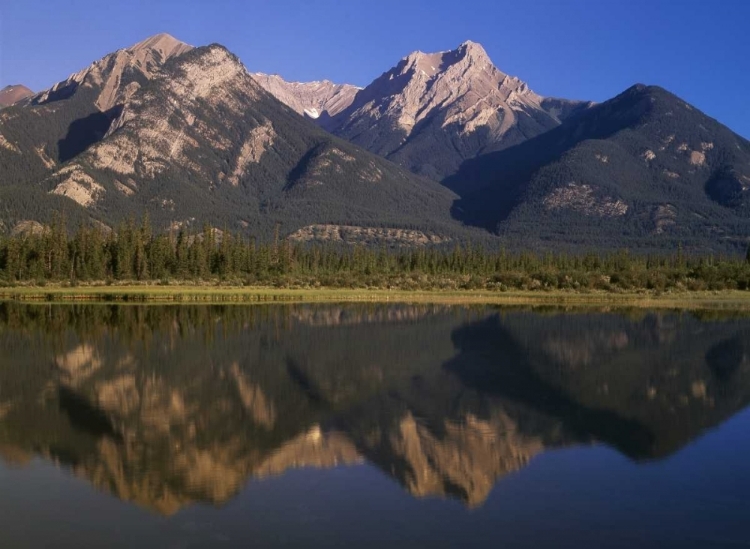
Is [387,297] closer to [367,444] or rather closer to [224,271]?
[224,271]

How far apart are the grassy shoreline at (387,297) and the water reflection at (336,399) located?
30334mm

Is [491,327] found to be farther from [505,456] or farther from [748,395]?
[505,456]

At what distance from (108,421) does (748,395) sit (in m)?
23.2

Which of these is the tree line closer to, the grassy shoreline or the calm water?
the grassy shoreline

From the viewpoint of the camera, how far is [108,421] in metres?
27.2

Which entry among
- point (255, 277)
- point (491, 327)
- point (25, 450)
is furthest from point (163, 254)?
point (25, 450)

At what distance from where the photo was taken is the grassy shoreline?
88125 millimetres

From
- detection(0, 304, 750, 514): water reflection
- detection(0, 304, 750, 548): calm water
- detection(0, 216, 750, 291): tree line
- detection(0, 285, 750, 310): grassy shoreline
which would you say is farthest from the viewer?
detection(0, 216, 750, 291): tree line

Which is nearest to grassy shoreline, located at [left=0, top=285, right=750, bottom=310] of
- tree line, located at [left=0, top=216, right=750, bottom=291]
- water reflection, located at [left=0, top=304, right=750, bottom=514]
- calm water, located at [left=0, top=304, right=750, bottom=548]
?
tree line, located at [left=0, top=216, right=750, bottom=291]

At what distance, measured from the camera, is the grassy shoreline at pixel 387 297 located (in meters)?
88.1

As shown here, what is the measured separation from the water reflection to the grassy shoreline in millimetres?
30334

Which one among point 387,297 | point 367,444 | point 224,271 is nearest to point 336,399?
point 367,444

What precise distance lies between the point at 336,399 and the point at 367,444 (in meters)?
6.40

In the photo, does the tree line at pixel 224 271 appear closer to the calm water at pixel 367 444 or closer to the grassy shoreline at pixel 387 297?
the grassy shoreline at pixel 387 297
